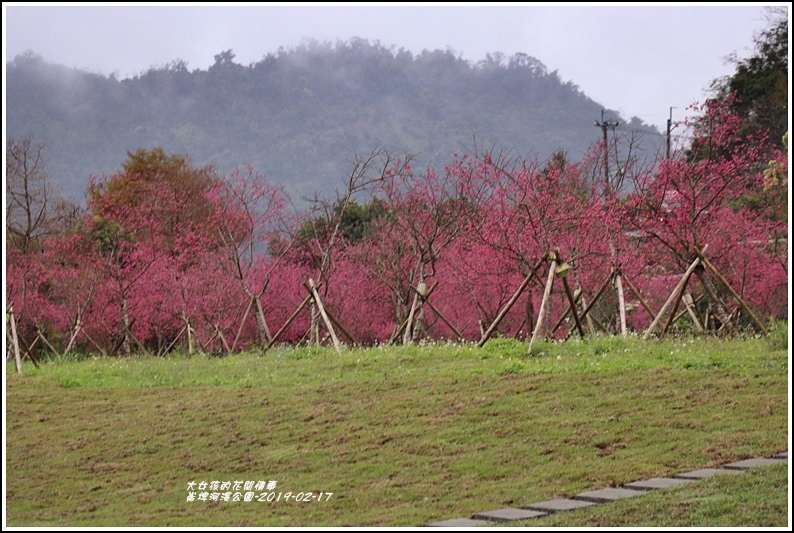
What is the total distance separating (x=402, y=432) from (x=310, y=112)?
41.6m

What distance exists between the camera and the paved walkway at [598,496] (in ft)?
19.0

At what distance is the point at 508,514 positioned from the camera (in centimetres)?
584

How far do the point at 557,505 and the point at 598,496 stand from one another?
299 millimetres

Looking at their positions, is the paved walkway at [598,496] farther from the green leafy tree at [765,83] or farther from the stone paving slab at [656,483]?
the green leafy tree at [765,83]

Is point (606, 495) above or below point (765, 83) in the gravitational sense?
below

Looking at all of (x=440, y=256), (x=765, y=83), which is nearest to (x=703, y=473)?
(x=440, y=256)

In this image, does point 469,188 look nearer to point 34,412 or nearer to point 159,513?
point 34,412

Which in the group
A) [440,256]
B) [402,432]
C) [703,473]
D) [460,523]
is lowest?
[402,432]

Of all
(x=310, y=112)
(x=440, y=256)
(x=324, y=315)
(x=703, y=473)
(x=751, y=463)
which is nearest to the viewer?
(x=703, y=473)

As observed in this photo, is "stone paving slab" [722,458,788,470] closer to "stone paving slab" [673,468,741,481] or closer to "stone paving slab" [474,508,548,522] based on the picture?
"stone paving slab" [673,468,741,481]

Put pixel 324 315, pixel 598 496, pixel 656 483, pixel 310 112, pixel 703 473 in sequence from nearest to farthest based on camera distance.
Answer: pixel 598 496 < pixel 656 483 < pixel 703 473 < pixel 324 315 < pixel 310 112

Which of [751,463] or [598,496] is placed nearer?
[598,496]

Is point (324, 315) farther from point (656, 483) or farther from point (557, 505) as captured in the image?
point (557, 505)

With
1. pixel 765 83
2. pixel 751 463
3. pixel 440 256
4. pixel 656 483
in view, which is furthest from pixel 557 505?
pixel 765 83
